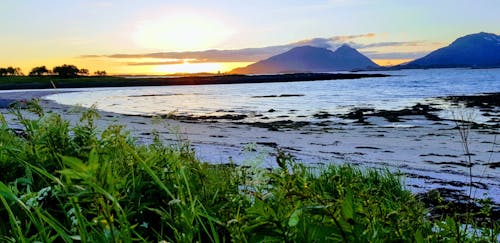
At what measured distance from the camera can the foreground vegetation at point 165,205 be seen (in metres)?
1.64

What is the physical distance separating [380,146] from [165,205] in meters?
12.5

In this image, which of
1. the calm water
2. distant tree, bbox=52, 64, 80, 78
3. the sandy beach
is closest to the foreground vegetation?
the sandy beach

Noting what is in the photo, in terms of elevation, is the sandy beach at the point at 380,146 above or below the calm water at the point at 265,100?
above

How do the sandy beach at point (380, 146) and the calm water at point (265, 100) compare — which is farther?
the calm water at point (265, 100)

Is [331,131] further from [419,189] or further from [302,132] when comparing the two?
[419,189]

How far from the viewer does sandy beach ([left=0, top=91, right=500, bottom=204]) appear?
9680mm

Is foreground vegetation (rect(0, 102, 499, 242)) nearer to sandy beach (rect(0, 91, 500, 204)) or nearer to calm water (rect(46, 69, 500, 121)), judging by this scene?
sandy beach (rect(0, 91, 500, 204))

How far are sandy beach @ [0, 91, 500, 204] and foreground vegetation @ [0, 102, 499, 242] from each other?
3324mm

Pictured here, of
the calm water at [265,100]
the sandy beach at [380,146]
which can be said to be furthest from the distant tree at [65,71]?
the sandy beach at [380,146]

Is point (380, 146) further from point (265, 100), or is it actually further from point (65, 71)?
point (65, 71)

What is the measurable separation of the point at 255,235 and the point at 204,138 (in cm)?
1494

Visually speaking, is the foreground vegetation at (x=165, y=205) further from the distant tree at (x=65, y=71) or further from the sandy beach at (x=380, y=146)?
the distant tree at (x=65, y=71)

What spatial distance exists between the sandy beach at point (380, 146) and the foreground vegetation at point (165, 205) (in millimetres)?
3324

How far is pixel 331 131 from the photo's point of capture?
19031 mm
